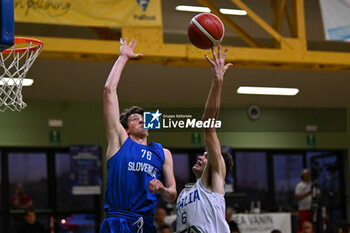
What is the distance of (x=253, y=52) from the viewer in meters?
10.1

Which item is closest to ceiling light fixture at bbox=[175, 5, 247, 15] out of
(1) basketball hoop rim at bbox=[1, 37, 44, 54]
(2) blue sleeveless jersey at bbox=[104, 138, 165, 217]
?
(1) basketball hoop rim at bbox=[1, 37, 44, 54]

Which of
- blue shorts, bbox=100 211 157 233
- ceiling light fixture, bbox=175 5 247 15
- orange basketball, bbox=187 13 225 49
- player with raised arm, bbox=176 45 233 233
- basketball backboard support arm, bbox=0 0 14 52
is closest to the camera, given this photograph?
basketball backboard support arm, bbox=0 0 14 52

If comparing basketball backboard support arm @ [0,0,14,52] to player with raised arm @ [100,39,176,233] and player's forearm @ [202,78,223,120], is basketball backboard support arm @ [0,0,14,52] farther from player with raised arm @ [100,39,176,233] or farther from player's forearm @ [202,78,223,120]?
player's forearm @ [202,78,223,120]

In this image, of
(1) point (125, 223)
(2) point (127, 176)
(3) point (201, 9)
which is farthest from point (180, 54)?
(1) point (125, 223)

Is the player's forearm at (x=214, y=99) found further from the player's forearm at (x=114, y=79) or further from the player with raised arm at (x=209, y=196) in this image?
the player's forearm at (x=114, y=79)

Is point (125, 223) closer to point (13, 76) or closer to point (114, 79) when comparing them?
point (114, 79)

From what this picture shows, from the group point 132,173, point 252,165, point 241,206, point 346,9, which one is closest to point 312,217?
point 241,206

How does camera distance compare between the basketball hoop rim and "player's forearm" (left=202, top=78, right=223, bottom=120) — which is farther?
the basketball hoop rim

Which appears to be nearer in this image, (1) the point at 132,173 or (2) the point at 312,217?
(1) the point at 132,173

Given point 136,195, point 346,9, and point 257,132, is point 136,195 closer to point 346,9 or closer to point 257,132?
point 346,9

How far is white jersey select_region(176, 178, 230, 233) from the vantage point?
4.50 metres

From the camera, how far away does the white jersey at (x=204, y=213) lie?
4.50 m

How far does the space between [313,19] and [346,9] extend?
273 cm
